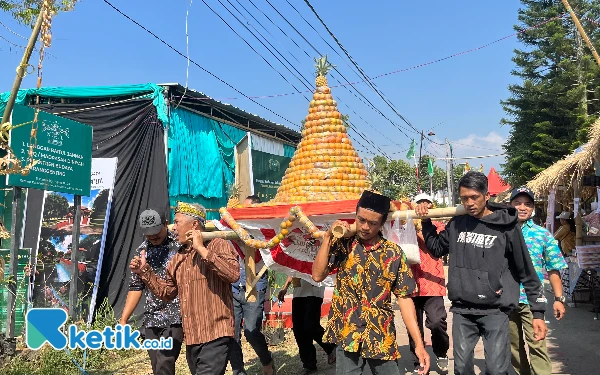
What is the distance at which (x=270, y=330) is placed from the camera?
7496mm

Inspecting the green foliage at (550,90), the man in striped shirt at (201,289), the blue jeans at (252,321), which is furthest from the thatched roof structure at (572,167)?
the green foliage at (550,90)

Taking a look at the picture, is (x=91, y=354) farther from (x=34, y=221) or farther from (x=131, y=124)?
(x=131, y=124)

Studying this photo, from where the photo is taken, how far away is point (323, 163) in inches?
178

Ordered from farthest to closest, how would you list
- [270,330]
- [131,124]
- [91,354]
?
[131,124] → [270,330] → [91,354]

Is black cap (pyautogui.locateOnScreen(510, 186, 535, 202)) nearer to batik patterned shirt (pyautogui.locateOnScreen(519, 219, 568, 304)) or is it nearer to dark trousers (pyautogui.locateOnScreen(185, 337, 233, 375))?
batik patterned shirt (pyautogui.locateOnScreen(519, 219, 568, 304))

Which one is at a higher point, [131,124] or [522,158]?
[522,158]

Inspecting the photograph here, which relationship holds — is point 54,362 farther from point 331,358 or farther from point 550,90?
point 550,90

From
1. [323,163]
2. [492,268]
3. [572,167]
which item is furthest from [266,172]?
[492,268]

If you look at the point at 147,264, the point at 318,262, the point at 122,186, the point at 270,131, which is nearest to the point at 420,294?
the point at 318,262

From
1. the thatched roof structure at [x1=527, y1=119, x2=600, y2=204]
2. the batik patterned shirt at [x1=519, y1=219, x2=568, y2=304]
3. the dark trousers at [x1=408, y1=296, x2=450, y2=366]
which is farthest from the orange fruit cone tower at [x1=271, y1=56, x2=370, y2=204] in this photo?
the thatched roof structure at [x1=527, y1=119, x2=600, y2=204]

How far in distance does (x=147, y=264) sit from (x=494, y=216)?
8.39ft

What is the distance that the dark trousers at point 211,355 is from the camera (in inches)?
142

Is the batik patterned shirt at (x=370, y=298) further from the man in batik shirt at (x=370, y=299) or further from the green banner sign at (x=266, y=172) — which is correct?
the green banner sign at (x=266, y=172)

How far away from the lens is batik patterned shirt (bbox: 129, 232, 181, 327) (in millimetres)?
3998
